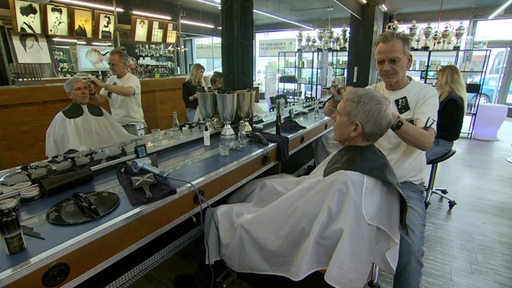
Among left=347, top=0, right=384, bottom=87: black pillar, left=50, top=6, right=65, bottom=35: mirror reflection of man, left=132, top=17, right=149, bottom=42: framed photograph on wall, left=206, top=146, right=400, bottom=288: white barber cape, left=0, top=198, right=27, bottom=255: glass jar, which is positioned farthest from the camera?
left=347, top=0, right=384, bottom=87: black pillar

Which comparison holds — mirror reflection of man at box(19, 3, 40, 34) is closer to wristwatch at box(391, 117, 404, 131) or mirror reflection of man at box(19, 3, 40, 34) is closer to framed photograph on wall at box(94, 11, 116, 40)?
framed photograph on wall at box(94, 11, 116, 40)

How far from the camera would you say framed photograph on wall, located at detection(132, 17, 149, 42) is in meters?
1.81

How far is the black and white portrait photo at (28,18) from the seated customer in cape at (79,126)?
13.7 inches

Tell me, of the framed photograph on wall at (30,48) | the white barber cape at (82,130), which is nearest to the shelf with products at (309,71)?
the white barber cape at (82,130)

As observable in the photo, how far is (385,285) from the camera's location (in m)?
1.96

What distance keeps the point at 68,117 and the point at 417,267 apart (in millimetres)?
2081

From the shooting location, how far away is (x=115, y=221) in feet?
3.49

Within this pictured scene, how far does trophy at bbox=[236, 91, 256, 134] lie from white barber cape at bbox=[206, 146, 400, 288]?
3.62 feet

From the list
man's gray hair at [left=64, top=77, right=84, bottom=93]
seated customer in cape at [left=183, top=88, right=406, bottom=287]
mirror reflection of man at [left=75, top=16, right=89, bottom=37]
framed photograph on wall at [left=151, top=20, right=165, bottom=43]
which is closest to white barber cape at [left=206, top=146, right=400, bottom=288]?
seated customer in cape at [left=183, top=88, right=406, bottom=287]

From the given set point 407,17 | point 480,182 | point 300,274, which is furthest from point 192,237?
point 407,17

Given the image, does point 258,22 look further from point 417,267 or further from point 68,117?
point 417,267

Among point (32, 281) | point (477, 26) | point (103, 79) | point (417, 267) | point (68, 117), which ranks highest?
point (477, 26)

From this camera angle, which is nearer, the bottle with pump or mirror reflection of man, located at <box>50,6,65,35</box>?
mirror reflection of man, located at <box>50,6,65,35</box>

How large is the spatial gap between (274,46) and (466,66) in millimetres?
5499
